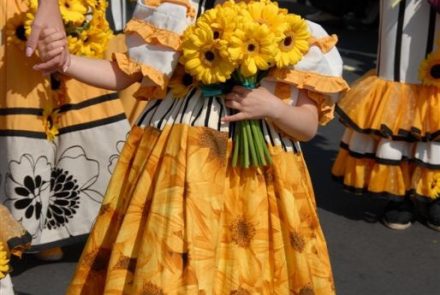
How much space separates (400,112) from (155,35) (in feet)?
6.92

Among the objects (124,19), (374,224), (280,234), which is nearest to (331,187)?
(374,224)

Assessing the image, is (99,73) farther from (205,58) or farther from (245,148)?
(245,148)

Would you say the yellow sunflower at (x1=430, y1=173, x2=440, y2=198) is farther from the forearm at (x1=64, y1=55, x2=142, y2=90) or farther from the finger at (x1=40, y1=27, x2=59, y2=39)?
the finger at (x1=40, y1=27, x2=59, y2=39)

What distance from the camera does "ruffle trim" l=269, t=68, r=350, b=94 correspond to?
2.45 m

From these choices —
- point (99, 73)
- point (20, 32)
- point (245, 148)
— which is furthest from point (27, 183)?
point (245, 148)

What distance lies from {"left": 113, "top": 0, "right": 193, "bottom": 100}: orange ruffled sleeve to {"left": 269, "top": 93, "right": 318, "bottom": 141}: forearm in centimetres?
31

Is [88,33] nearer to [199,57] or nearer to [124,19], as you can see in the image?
[124,19]

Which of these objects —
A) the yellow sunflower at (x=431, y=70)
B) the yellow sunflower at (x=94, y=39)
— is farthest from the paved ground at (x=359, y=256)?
the yellow sunflower at (x=94, y=39)

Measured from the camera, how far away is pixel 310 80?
8.11 ft

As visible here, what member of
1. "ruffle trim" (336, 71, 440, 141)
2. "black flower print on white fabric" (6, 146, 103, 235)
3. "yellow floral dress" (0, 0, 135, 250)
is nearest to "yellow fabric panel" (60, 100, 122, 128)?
"yellow floral dress" (0, 0, 135, 250)

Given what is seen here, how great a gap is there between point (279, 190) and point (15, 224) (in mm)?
817

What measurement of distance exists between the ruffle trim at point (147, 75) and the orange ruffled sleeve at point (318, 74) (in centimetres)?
29

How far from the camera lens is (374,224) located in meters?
4.61

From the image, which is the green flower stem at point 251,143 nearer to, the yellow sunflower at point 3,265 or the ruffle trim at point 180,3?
the ruffle trim at point 180,3
